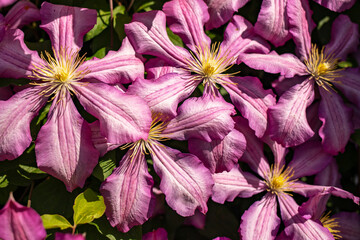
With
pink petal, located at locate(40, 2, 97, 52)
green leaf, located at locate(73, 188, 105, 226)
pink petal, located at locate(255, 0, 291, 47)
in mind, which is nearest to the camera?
green leaf, located at locate(73, 188, 105, 226)

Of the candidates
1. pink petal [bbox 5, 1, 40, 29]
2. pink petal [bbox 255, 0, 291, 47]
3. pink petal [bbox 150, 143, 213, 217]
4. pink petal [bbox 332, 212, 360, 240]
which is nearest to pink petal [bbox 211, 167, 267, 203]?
pink petal [bbox 150, 143, 213, 217]

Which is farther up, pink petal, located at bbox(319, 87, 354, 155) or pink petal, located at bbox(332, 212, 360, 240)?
pink petal, located at bbox(319, 87, 354, 155)

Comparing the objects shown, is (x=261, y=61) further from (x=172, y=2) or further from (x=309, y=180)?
(x=309, y=180)

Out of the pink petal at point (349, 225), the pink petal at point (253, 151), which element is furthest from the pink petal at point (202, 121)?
the pink petal at point (349, 225)

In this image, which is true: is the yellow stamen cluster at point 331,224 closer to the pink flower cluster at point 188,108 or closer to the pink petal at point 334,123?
the pink flower cluster at point 188,108

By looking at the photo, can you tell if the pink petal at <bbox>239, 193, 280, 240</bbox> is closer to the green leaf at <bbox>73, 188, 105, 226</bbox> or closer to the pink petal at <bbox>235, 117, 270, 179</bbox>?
the pink petal at <bbox>235, 117, 270, 179</bbox>

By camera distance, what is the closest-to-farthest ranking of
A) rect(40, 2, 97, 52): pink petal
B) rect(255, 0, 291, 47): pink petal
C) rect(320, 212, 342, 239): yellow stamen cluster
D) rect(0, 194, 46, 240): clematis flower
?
rect(0, 194, 46, 240): clematis flower → rect(40, 2, 97, 52): pink petal → rect(255, 0, 291, 47): pink petal → rect(320, 212, 342, 239): yellow stamen cluster

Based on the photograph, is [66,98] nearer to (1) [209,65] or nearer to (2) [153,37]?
(2) [153,37]
